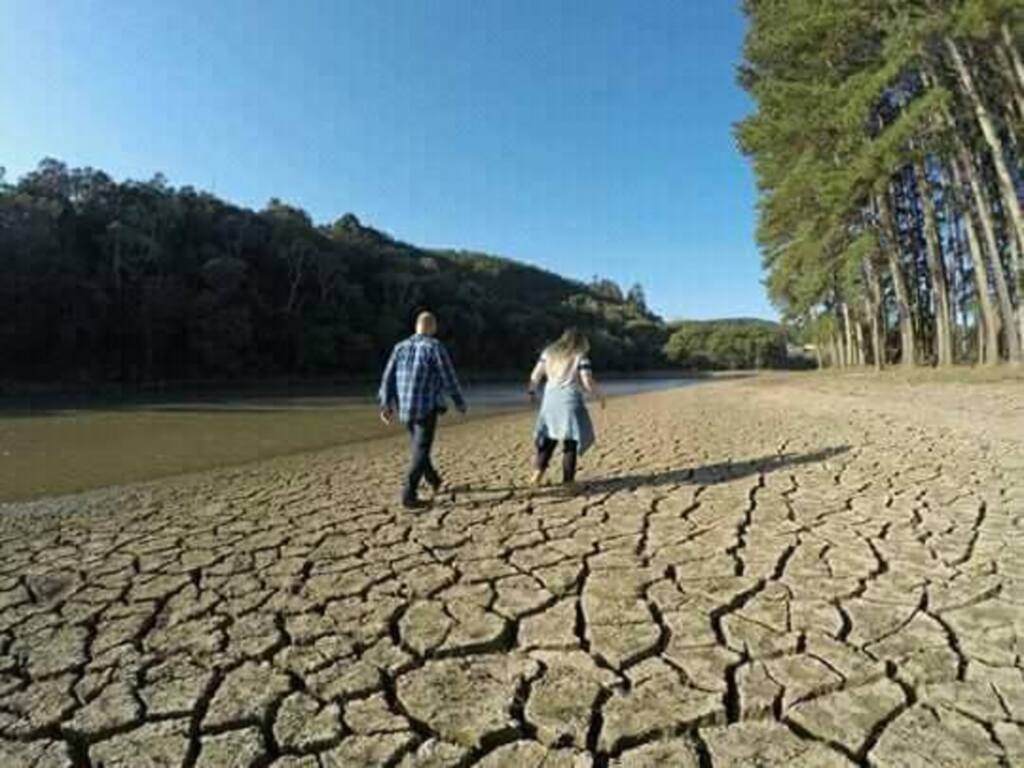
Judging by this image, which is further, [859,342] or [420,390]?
[859,342]

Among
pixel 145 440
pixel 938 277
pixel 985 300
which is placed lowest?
pixel 145 440

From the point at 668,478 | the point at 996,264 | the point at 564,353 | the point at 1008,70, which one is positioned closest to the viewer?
the point at 564,353

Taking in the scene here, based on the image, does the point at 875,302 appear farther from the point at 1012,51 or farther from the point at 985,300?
the point at 1012,51

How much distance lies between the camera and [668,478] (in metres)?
5.45

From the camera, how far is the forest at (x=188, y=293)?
3416 centimetres

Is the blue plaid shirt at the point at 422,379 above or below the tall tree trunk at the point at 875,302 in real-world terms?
below

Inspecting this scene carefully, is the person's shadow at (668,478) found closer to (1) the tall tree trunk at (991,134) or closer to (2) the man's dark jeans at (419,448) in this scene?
(2) the man's dark jeans at (419,448)

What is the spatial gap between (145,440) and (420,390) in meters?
10.2

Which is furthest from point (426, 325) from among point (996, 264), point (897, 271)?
point (897, 271)

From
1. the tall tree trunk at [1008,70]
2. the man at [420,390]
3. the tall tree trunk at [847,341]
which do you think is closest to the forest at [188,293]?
the tall tree trunk at [847,341]

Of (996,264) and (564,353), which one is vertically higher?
(996,264)

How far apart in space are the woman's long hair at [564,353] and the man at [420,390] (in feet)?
→ 2.94

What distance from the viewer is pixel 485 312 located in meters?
69.8

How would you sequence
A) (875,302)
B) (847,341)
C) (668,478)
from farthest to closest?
1. (847,341)
2. (875,302)
3. (668,478)
